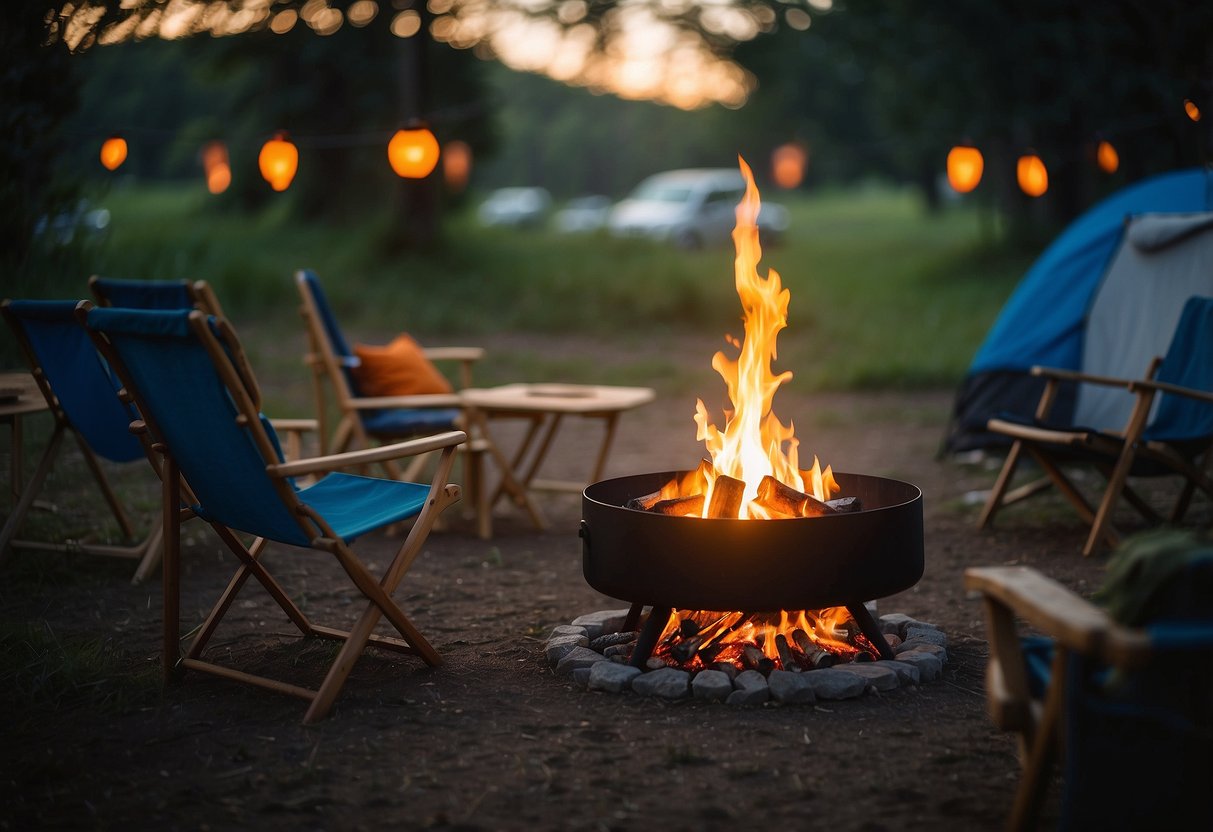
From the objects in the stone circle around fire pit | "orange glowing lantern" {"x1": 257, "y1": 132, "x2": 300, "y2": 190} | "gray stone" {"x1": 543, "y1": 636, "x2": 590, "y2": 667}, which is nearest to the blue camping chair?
"gray stone" {"x1": 543, "y1": 636, "x2": 590, "y2": 667}

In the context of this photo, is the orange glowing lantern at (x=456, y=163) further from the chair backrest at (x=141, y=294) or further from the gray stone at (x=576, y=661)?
the gray stone at (x=576, y=661)

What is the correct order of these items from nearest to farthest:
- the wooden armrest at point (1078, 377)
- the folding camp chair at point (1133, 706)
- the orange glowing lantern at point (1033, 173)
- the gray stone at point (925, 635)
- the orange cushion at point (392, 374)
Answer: the folding camp chair at point (1133, 706) → the gray stone at point (925, 635) → the wooden armrest at point (1078, 377) → the orange cushion at point (392, 374) → the orange glowing lantern at point (1033, 173)

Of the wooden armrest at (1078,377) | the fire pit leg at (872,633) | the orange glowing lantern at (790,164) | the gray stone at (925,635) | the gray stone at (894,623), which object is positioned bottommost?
the gray stone at (894,623)

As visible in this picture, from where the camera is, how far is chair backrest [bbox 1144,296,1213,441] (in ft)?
16.6

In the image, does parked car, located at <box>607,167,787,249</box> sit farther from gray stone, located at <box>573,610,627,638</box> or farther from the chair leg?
gray stone, located at <box>573,610,627,638</box>

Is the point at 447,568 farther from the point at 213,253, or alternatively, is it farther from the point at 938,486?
the point at 213,253

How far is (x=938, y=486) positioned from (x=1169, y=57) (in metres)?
6.01

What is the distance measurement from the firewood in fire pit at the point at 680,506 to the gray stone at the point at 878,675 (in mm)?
607

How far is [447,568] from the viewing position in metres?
4.88

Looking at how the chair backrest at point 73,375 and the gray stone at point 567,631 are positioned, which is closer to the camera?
the gray stone at point 567,631

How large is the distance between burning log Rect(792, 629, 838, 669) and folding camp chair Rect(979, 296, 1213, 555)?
1.79 m

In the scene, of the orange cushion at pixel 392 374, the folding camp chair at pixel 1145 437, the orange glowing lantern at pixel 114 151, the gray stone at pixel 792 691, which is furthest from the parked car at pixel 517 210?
the gray stone at pixel 792 691

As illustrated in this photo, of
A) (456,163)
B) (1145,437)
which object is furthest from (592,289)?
(1145,437)

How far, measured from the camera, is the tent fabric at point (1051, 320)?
6.15m
